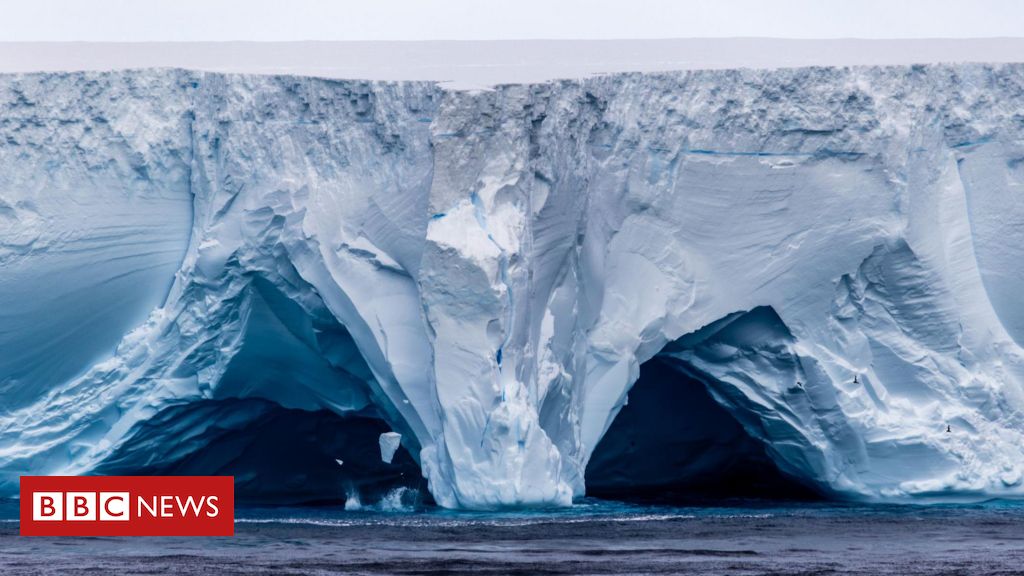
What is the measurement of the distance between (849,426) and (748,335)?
3.12 ft

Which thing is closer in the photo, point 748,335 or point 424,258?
point 424,258

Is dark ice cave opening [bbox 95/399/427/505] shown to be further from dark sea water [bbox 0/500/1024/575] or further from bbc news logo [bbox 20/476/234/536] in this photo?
dark sea water [bbox 0/500/1024/575]

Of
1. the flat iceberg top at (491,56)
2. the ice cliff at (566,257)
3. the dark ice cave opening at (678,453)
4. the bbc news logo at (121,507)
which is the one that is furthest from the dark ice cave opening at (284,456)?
the flat iceberg top at (491,56)

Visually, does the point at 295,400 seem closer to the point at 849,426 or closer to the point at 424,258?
the point at 424,258

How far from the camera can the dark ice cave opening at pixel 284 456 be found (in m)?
14.2

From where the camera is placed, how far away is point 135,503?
1318cm

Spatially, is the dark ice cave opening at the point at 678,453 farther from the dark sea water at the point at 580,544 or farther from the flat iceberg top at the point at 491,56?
the flat iceberg top at the point at 491,56

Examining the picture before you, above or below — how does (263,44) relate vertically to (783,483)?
above

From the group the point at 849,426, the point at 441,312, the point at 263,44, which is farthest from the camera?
the point at 263,44

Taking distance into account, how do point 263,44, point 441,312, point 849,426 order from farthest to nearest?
point 263,44, point 849,426, point 441,312

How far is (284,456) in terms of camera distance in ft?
49.6

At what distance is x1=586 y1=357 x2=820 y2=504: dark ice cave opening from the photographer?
48.2ft

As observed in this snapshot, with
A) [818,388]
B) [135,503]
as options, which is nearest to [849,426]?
[818,388]

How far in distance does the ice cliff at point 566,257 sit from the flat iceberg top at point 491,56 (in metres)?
0.39
